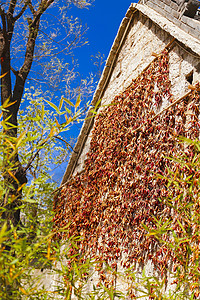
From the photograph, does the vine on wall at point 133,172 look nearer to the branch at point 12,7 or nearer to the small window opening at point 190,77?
the small window opening at point 190,77

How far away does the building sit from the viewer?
10.4 ft

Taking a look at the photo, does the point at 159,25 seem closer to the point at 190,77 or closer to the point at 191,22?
the point at 191,22

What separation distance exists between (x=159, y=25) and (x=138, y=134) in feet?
Result: 5.05

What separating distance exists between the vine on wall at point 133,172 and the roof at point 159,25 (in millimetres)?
400

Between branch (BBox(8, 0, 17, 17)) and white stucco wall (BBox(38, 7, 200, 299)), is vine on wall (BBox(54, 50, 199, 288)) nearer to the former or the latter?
white stucco wall (BBox(38, 7, 200, 299))

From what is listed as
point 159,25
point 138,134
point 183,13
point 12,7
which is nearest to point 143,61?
point 159,25

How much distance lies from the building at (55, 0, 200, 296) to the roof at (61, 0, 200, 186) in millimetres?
14

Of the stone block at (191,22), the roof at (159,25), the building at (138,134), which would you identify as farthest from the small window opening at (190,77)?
the stone block at (191,22)

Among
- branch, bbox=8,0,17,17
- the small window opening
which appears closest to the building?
the small window opening

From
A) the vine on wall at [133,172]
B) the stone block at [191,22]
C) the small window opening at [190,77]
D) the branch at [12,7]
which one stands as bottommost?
the vine on wall at [133,172]

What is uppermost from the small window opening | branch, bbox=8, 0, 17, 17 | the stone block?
branch, bbox=8, 0, 17, 17

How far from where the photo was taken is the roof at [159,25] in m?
3.30

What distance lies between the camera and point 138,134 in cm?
397

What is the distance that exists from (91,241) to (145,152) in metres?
1.80
